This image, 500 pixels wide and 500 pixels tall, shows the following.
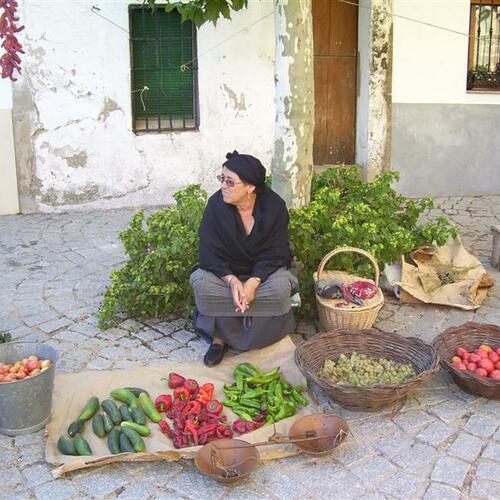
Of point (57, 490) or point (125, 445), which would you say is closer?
point (57, 490)

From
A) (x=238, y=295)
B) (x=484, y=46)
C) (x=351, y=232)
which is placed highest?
(x=484, y=46)

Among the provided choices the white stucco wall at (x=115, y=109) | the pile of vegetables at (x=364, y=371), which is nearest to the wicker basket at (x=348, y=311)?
the pile of vegetables at (x=364, y=371)

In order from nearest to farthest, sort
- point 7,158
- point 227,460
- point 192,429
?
point 227,460, point 192,429, point 7,158

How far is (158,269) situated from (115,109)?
3.87m

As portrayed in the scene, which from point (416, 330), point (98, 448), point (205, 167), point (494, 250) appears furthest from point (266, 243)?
point (205, 167)

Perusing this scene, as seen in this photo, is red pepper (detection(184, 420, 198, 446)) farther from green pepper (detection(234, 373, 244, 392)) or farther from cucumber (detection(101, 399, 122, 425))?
green pepper (detection(234, 373, 244, 392))

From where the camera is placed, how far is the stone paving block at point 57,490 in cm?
307

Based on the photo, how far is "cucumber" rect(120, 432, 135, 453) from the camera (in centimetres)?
330

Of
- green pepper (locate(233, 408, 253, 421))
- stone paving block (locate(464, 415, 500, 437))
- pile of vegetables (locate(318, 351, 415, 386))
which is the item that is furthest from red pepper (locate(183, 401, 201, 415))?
stone paving block (locate(464, 415, 500, 437))

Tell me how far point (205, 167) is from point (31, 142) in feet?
6.86

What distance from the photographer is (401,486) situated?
3.11m

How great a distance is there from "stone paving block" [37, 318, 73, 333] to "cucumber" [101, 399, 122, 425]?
1.33 meters

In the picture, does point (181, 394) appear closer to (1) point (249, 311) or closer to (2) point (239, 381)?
(2) point (239, 381)

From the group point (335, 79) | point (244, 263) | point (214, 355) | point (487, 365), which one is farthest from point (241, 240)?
point (335, 79)
